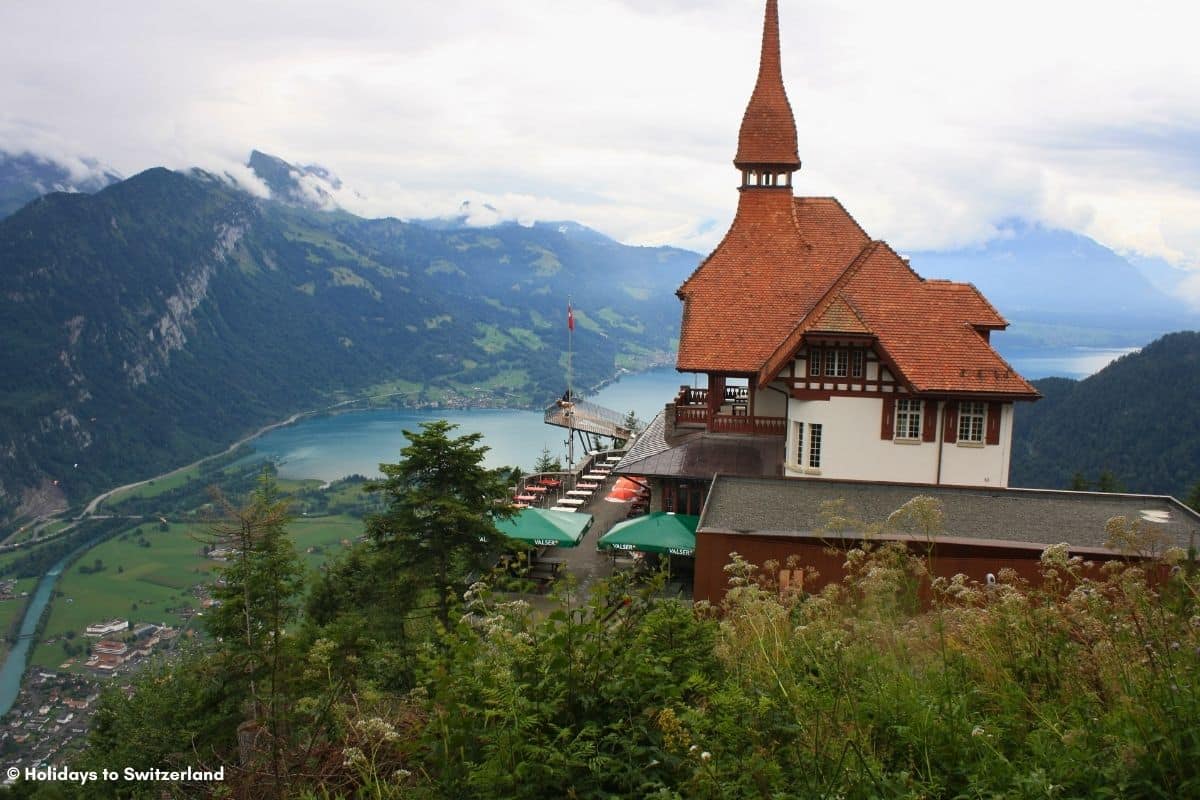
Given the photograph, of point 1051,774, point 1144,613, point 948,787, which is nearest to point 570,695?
point 948,787

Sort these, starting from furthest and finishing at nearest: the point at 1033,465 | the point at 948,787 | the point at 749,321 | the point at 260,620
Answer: the point at 1033,465 < the point at 749,321 < the point at 260,620 < the point at 948,787

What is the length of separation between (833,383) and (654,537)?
5840 millimetres

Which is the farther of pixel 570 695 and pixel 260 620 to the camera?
pixel 260 620

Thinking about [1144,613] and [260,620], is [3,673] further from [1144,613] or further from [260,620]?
[1144,613]

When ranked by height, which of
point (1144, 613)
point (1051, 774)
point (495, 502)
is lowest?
point (495, 502)

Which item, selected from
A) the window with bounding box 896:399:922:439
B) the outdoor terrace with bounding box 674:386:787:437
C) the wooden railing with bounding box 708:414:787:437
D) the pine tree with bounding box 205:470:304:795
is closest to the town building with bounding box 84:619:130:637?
the outdoor terrace with bounding box 674:386:787:437

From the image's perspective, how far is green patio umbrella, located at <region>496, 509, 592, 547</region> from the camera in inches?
727

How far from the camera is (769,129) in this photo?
25266mm

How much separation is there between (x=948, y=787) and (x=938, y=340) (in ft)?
55.5

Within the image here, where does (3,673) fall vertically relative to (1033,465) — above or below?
below

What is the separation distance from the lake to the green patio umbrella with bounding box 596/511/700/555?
86036mm

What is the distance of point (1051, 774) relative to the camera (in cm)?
399

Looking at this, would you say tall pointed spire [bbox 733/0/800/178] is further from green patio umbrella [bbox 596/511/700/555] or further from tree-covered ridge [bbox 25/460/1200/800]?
tree-covered ridge [bbox 25/460/1200/800]

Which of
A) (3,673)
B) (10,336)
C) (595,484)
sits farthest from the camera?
(10,336)
